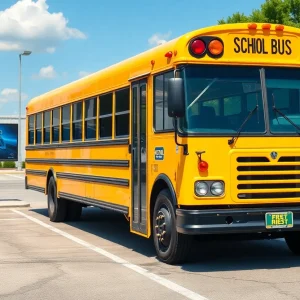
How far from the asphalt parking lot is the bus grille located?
0.93 meters

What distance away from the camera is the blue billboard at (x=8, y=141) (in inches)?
2231

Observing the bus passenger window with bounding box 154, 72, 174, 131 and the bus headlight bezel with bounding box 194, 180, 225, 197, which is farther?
the bus passenger window with bounding box 154, 72, 174, 131

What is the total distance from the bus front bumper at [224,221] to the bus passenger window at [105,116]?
3.20m

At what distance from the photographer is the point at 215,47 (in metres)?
8.61

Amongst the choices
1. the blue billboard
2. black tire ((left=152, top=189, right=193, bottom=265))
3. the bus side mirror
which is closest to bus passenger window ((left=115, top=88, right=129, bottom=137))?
black tire ((left=152, top=189, right=193, bottom=265))

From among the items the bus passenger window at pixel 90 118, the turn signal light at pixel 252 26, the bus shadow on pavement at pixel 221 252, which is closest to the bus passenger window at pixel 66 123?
the bus passenger window at pixel 90 118

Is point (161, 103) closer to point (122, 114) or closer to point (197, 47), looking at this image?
point (197, 47)

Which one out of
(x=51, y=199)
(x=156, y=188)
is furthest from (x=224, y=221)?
(x=51, y=199)

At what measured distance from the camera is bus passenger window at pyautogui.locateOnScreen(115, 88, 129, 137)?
10352mm

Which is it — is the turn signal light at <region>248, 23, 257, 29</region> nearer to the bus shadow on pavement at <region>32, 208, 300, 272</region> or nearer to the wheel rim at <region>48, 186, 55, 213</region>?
the bus shadow on pavement at <region>32, 208, 300, 272</region>

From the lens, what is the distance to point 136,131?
997cm

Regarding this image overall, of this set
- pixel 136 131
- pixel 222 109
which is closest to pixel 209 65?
pixel 222 109

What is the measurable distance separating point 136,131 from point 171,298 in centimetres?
356

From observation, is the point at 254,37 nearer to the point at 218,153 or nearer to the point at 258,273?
the point at 218,153
